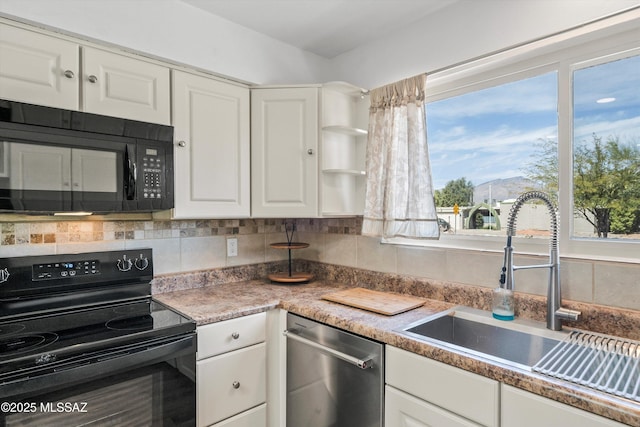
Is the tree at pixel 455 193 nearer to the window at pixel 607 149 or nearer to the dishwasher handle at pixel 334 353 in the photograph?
the window at pixel 607 149

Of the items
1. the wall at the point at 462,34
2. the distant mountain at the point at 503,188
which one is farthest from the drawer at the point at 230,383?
the wall at the point at 462,34

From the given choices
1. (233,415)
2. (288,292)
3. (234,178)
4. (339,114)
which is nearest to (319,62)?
(339,114)

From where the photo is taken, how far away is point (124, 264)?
173 cm

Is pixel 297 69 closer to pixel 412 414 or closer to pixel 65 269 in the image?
pixel 65 269

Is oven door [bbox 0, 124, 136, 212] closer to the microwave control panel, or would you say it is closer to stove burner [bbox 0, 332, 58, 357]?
the microwave control panel

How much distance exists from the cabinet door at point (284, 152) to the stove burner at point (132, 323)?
76cm

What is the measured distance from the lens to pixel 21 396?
1.05 m

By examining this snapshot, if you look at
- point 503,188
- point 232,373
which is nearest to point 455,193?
point 503,188

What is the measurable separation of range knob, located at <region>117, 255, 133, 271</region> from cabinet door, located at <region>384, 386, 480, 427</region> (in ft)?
4.22

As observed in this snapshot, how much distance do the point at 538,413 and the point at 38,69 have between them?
1.98 metres

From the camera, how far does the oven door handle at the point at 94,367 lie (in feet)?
3.45

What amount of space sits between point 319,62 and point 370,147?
79 centimetres

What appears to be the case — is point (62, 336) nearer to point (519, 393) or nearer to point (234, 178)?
point (234, 178)

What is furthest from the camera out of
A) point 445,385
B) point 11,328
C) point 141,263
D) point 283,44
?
point 283,44
